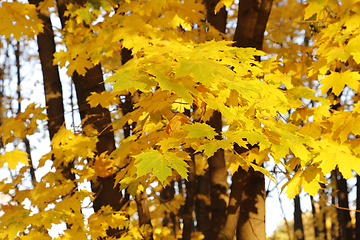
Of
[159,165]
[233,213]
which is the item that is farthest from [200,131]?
[233,213]

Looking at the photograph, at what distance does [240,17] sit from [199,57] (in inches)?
70.0

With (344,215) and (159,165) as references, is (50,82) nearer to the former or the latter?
(159,165)

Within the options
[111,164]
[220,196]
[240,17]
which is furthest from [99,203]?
[240,17]

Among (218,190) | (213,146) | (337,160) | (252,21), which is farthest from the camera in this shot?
(218,190)

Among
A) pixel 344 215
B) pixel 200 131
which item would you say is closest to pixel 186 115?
pixel 200 131

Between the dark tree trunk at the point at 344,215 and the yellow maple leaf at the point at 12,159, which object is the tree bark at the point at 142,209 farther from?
the dark tree trunk at the point at 344,215

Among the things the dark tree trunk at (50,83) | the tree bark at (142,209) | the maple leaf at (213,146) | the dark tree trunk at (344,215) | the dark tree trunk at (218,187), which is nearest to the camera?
the maple leaf at (213,146)

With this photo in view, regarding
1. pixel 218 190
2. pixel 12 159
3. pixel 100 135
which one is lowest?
pixel 218 190

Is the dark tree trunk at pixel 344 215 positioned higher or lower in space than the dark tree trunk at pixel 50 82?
lower

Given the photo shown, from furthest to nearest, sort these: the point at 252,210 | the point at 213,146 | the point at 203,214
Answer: the point at 203,214 → the point at 252,210 → the point at 213,146

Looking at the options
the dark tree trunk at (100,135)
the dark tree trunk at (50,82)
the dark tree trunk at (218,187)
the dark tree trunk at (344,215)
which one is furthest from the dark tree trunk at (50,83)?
the dark tree trunk at (344,215)

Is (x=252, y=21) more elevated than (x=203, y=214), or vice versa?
(x=252, y=21)

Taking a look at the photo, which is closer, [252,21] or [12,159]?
[252,21]

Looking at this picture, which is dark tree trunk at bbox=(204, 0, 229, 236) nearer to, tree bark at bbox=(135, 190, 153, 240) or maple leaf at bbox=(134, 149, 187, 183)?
tree bark at bbox=(135, 190, 153, 240)
